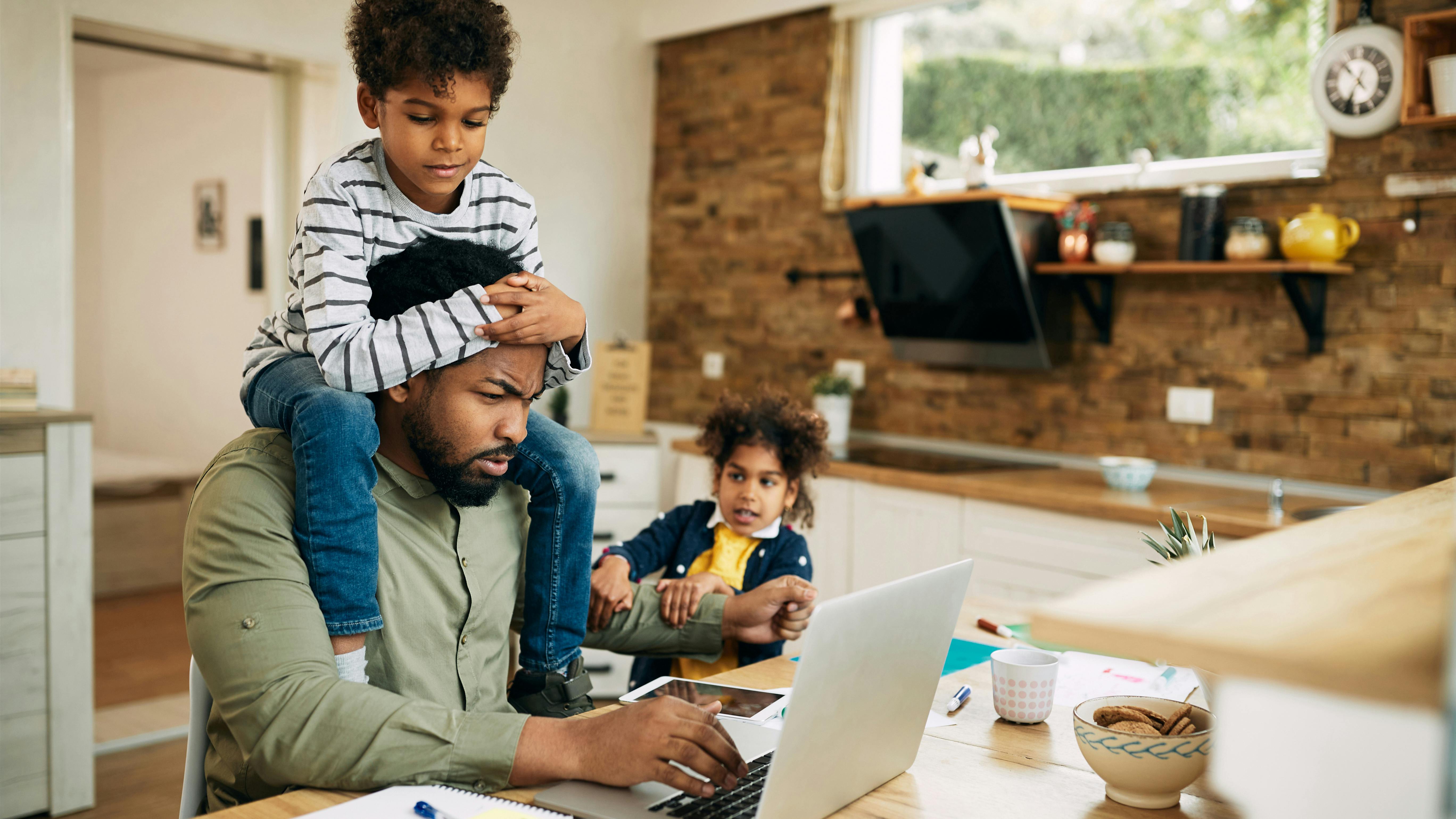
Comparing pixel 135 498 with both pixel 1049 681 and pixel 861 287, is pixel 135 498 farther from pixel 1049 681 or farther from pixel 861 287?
pixel 1049 681

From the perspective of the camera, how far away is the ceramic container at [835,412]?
3885mm

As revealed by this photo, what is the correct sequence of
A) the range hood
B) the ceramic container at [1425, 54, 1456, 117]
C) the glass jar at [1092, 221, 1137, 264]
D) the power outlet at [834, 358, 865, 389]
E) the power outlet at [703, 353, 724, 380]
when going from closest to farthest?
the ceramic container at [1425, 54, 1456, 117]
the glass jar at [1092, 221, 1137, 264]
the range hood
the power outlet at [834, 358, 865, 389]
the power outlet at [703, 353, 724, 380]

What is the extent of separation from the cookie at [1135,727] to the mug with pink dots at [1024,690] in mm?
176

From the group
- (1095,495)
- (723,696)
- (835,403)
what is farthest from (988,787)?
(835,403)

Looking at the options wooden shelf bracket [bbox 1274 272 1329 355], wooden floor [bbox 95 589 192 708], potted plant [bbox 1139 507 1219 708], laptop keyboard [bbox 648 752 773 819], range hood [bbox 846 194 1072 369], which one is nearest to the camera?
laptop keyboard [bbox 648 752 773 819]

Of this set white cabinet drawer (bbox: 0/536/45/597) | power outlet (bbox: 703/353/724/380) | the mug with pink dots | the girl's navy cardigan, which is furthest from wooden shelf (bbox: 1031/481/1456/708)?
power outlet (bbox: 703/353/724/380)

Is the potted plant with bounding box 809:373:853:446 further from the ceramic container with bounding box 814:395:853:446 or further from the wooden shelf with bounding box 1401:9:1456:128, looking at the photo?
the wooden shelf with bounding box 1401:9:1456:128

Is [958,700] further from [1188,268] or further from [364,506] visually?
[1188,268]

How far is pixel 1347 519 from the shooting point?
2.49 feet

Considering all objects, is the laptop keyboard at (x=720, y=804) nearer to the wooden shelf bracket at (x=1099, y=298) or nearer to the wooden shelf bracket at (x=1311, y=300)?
the wooden shelf bracket at (x=1311, y=300)

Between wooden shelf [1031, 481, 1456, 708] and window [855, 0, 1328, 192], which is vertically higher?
window [855, 0, 1328, 192]

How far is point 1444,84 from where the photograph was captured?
2.54 meters

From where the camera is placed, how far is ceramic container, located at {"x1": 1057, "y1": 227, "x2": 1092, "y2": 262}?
3.20 m

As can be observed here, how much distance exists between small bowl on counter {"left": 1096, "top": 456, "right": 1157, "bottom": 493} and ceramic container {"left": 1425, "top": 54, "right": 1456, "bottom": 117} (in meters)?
1.10
